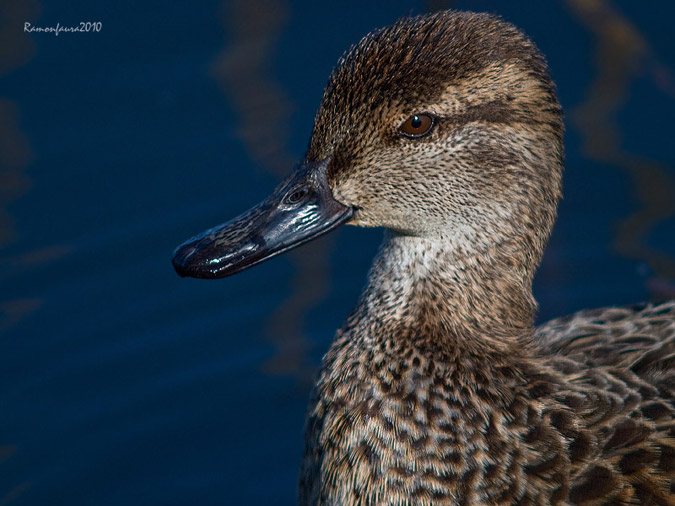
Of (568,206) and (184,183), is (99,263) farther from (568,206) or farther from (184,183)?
(568,206)

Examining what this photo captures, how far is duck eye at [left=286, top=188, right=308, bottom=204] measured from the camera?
362cm

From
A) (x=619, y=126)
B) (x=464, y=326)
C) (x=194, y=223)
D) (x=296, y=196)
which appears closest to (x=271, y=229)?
(x=296, y=196)

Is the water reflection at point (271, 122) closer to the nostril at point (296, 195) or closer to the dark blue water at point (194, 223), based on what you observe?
the dark blue water at point (194, 223)

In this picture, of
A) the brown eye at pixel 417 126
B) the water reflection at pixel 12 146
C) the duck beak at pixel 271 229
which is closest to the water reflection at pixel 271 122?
Result: the water reflection at pixel 12 146

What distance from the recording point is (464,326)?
370 cm

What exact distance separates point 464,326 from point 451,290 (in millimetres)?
128

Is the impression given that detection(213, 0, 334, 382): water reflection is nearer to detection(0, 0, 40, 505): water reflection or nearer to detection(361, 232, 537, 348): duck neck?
detection(0, 0, 40, 505): water reflection

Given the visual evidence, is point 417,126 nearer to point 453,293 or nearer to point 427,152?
point 427,152

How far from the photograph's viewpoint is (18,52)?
253 inches

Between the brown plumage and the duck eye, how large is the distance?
103 millimetres

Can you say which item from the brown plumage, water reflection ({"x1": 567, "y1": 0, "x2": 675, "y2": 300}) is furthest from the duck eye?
water reflection ({"x1": 567, "y1": 0, "x2": 675, "y2": 300})

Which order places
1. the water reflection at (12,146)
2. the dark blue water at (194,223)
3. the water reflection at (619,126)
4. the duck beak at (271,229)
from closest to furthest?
the duck beak at (271,229) → the dark blue water at (194,223) → the water reflection at (12,146) → the water reflection at (619,126)

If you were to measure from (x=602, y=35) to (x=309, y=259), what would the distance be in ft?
7.09

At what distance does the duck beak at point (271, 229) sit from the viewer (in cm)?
357
